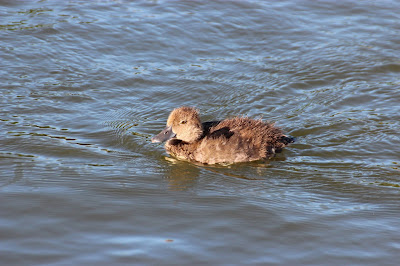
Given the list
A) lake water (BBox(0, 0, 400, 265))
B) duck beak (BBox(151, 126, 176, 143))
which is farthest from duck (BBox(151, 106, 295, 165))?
lake water (BBox(0, 0, 400, 265))

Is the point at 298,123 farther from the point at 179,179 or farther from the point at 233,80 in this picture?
the point at 179,179

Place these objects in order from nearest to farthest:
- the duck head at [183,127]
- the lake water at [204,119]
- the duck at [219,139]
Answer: the lake water at [204,119] → the duck at [219,139] → the duck head at [183,127]

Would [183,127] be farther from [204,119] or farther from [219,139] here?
[204,119]

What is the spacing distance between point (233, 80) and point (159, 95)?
4.52ft

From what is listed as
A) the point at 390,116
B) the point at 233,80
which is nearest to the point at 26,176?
the point at 233,80

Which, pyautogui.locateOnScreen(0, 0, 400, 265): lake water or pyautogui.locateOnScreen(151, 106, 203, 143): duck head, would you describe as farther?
pyautogui.locateOnScreen(151, 106, 203, 143): duck head

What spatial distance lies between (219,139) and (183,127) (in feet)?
1.89

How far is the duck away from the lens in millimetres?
7250

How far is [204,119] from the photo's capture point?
8.81m

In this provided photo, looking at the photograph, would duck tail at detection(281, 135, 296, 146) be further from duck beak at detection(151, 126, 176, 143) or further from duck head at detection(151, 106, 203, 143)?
duck beak at detection(151, 126, 176, 143)

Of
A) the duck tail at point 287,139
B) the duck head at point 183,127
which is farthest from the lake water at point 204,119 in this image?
the duck head at point 183,127

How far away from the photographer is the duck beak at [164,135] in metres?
7.55

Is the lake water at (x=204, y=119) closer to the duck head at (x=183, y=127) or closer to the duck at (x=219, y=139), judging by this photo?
the duck at (x=219, y=139)

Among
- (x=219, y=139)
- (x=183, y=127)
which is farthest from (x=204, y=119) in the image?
(x=219, y=139)
